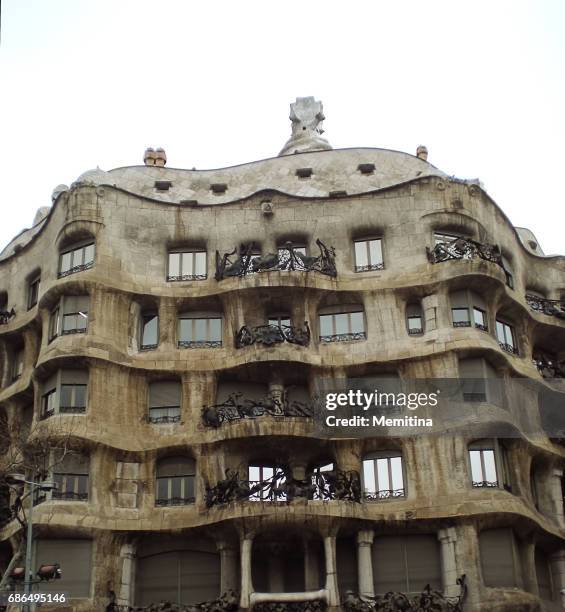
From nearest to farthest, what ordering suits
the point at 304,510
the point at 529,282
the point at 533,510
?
the point at 304,510, the point at 533,510, the point at 529,282

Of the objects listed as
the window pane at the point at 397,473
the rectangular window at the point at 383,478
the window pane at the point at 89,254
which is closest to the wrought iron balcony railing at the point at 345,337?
the rectangular window at the point at 383,478

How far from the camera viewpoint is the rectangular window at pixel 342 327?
123 ft

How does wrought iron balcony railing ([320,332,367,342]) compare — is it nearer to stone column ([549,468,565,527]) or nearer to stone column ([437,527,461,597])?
stone column ([437,527,461,597])

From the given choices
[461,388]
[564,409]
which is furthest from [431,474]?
[564,409]

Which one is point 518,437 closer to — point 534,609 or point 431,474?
point 431,474

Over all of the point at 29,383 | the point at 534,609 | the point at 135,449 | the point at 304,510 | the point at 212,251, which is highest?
the point at 212,251

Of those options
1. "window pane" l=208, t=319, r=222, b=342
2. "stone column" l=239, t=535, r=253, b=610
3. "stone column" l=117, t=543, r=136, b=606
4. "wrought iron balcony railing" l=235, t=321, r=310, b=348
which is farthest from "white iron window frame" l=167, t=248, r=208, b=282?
"stone column" l=239, t=535, r=253, b=610

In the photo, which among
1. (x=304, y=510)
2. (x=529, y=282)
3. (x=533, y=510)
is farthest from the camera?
(x=529, y=282)

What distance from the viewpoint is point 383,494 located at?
3428 centimetres

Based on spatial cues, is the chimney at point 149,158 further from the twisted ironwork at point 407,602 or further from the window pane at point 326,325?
the twisted ironwork at point 407,602

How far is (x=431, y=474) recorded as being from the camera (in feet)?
111

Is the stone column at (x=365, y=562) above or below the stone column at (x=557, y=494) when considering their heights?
below

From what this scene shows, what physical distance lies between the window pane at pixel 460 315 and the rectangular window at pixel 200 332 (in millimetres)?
9312

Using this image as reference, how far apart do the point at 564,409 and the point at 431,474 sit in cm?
858
